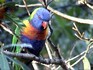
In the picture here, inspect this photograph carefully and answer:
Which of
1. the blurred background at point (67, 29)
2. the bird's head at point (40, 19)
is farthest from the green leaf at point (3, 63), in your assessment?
the blurred background at point (67, 29)

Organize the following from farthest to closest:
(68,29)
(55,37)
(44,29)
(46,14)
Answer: (55,37) < (68,29) < (44,29) < (46,14)

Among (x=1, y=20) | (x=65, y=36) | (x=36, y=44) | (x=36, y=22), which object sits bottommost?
(x=65, y=36)

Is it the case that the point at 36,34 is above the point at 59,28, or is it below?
above

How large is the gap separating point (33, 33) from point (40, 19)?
0.11m

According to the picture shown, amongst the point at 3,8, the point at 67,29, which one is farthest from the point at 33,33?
the point at 67,29

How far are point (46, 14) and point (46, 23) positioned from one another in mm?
82

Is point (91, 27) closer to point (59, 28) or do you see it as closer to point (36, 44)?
point (59, 28)

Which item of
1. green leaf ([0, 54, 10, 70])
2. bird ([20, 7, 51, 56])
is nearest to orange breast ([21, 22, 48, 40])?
bird ([20, 7, 51, 56])

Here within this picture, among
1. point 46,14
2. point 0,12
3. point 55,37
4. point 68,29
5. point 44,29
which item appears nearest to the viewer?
point 0,12

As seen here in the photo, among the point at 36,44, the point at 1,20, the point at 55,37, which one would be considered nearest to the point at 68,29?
the point at 55,37

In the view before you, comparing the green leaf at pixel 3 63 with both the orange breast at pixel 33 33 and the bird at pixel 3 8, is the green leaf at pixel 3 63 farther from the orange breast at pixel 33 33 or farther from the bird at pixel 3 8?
the orange breast at pixel 33 33

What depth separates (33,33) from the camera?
2.25m

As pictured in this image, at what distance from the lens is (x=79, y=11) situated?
11.5 feet

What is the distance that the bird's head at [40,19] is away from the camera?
2.11m
